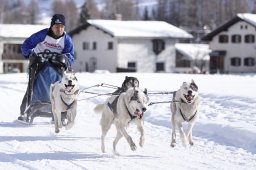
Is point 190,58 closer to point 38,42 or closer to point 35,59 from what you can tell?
point 38,42

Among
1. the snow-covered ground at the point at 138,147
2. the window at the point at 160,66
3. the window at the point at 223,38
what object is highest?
the window at the point at 223,38

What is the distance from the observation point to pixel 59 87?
9.09m

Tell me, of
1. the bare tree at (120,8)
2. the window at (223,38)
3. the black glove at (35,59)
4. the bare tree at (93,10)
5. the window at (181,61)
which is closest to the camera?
the black glove at (35,59)

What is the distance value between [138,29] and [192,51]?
15.3 meters

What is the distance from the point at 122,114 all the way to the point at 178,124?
1.01 metres

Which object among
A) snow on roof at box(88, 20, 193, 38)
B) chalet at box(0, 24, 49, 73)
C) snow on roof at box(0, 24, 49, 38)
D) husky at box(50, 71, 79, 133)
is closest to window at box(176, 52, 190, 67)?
snow on roof at box(88, 20, 193, 38)

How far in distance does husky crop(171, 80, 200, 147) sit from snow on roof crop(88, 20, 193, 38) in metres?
Answer: 46.9

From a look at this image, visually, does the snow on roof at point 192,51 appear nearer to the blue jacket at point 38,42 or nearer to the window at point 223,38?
the window at point 223,38

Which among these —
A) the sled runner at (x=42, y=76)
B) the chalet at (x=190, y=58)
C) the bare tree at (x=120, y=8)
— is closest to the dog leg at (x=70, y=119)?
the sled runner at (x=42, y=76)

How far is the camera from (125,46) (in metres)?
56.7

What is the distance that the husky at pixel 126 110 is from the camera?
6.88 m

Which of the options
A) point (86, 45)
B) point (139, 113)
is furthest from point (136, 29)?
point (139, 113)

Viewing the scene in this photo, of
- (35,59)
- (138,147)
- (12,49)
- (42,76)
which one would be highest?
(12,49)

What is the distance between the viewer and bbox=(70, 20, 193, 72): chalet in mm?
56375
